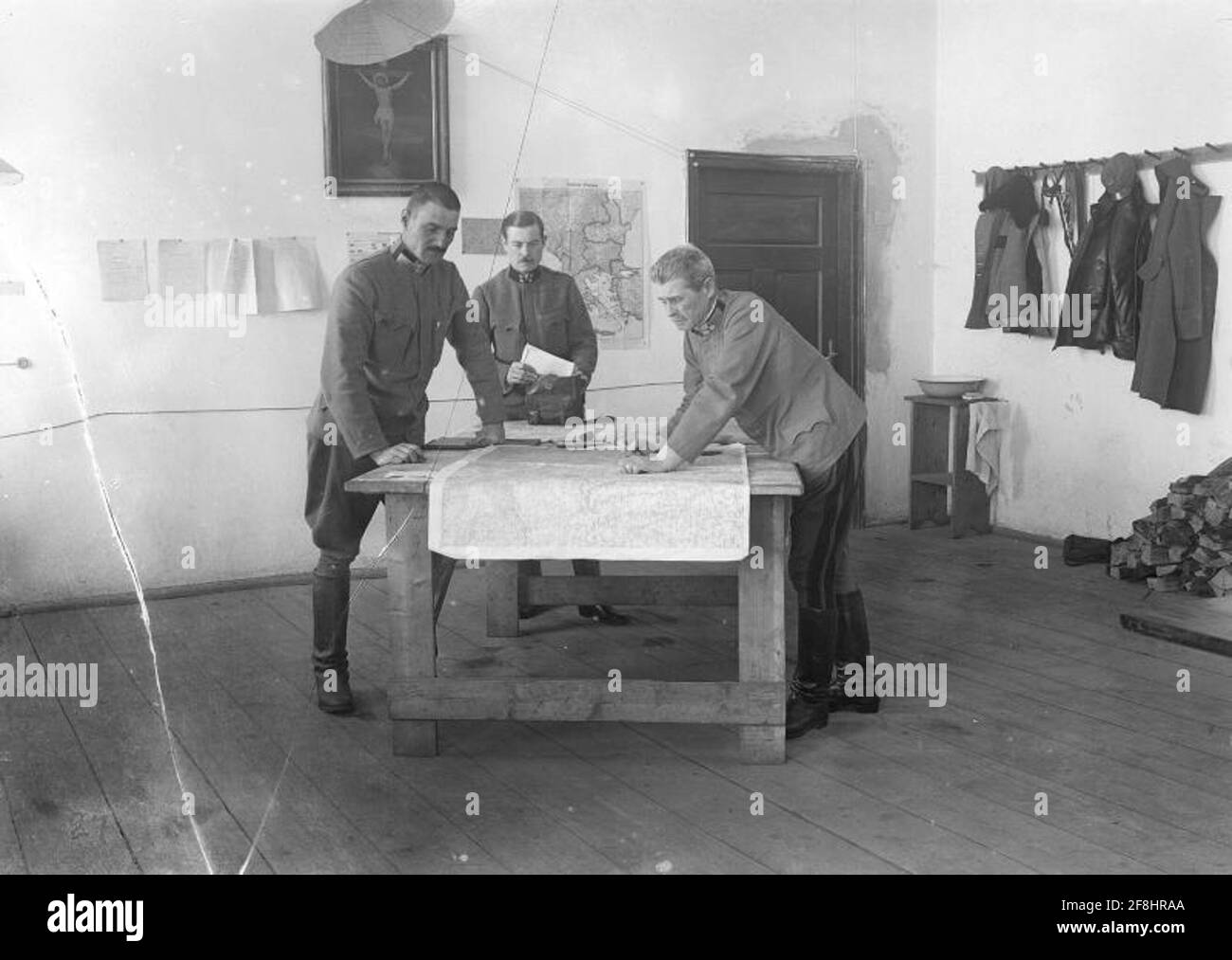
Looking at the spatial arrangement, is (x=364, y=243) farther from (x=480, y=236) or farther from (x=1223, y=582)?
(x=1223, y=582)

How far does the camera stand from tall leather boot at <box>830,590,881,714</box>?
460 cm

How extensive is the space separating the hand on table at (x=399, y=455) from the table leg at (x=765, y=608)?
106cm

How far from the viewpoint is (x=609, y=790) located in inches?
153

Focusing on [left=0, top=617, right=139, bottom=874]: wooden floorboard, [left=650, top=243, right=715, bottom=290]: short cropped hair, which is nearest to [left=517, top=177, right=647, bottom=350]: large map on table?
[left=650, top=243, right=715, bottom=290]: short cropped hair

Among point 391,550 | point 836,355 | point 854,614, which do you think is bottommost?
point 854,614

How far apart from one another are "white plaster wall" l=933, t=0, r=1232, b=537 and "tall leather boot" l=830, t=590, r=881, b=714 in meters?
2.68

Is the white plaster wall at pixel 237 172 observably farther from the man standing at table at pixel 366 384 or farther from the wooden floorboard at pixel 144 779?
the man standing at table at pixel 366 384

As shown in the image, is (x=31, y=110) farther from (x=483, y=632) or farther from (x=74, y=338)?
(x=483, y=632)

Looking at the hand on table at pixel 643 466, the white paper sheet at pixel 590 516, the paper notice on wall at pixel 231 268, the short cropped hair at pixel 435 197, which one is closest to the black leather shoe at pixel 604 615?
the hand on table at pixel 643 466

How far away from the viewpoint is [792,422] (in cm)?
431

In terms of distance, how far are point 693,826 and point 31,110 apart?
4.00m

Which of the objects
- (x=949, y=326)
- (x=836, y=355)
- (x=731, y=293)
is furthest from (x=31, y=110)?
(x=949, y=326)

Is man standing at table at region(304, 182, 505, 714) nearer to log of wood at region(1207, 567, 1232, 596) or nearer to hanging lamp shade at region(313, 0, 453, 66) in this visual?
hanging lamp shade at region(313, 0, 453, 66)

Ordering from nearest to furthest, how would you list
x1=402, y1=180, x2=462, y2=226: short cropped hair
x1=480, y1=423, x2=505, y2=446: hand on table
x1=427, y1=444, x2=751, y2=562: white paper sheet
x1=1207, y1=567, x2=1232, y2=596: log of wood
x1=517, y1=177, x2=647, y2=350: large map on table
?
x1=427, y1=444, x2=751, y2=562: white paper sheet, x1=402, y1=180, x2=462, y2=226: short cropped hair, x1=480, y1=423, x2=505, y2=446: hand on table, x1=1207, y1=567, x2=1232, y2=596: log of wood, x1=517, y1=177, x2=647, y2=350: large map on table
